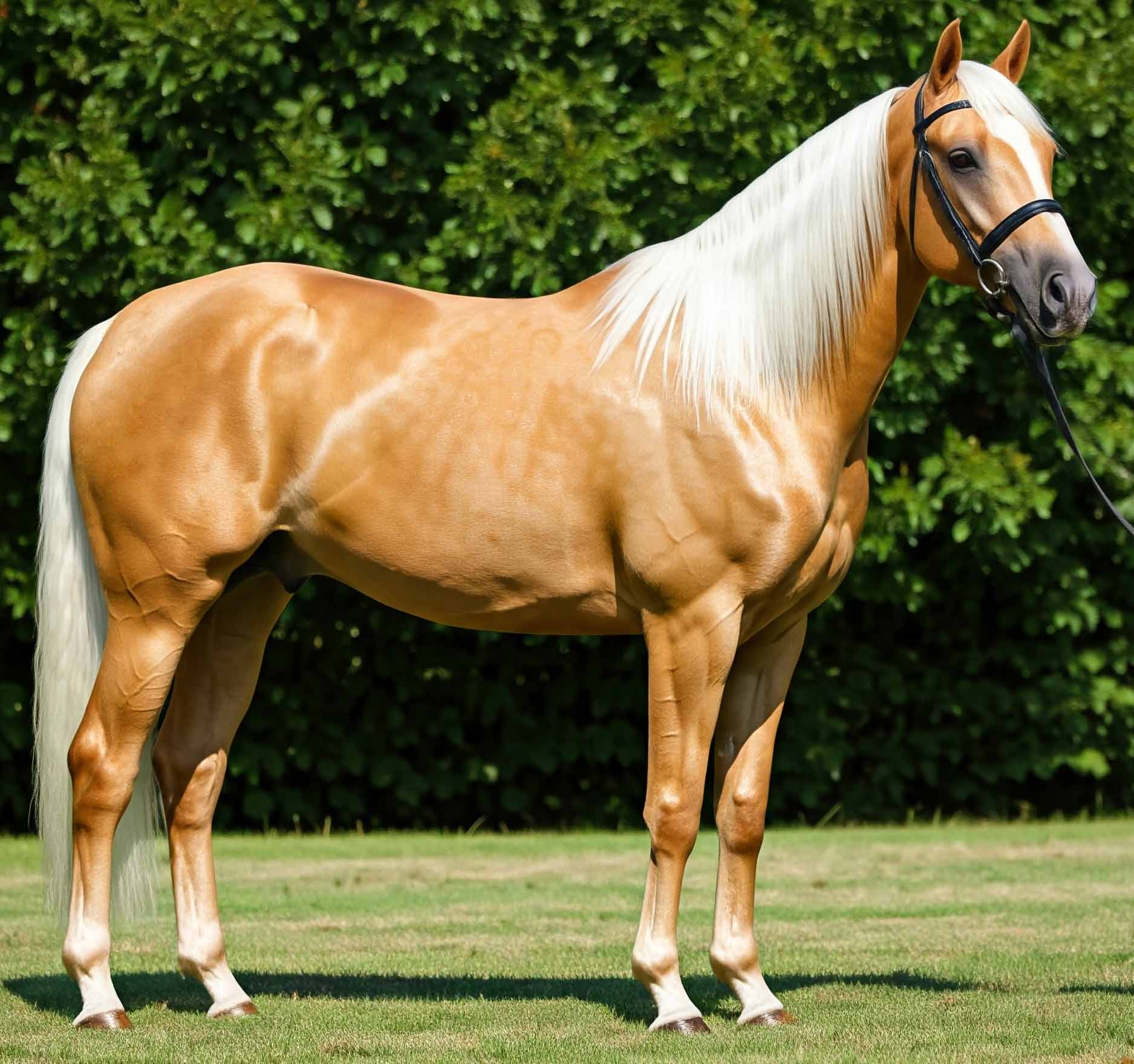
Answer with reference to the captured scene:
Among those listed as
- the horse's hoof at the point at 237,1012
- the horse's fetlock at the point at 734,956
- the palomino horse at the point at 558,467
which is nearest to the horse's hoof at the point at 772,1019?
the palomino horse at the point at 558,467

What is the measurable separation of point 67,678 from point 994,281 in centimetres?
299

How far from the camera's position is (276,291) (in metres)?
4.87

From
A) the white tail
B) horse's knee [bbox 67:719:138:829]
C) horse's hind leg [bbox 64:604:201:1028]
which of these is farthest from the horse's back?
horse's knee [bbox 67:719:138:829]

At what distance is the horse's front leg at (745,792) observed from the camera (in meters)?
4.64

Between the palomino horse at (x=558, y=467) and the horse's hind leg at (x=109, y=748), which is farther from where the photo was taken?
the horse's hind leg at (x=109, y=748)

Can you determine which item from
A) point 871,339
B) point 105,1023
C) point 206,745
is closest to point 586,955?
point 206,745

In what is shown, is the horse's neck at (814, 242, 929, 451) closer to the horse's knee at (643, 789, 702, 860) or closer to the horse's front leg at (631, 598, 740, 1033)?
the horse's front leg at (631, 598, 740, 1033)

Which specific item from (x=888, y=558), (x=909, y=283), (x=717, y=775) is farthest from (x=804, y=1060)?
(x=888, y=558)

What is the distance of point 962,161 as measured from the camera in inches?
170

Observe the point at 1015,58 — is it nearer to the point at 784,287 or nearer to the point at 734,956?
the point at 784,287

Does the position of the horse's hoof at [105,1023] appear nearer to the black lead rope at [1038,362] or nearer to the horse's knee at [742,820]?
the horse's knee at [742,820]

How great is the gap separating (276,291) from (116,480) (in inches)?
29.7

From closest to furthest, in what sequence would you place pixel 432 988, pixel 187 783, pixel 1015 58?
pixel 1015 58 < pixel 187 783 < pixel 432 988

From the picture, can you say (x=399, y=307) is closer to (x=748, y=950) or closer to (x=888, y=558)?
(x=748, y=950)
